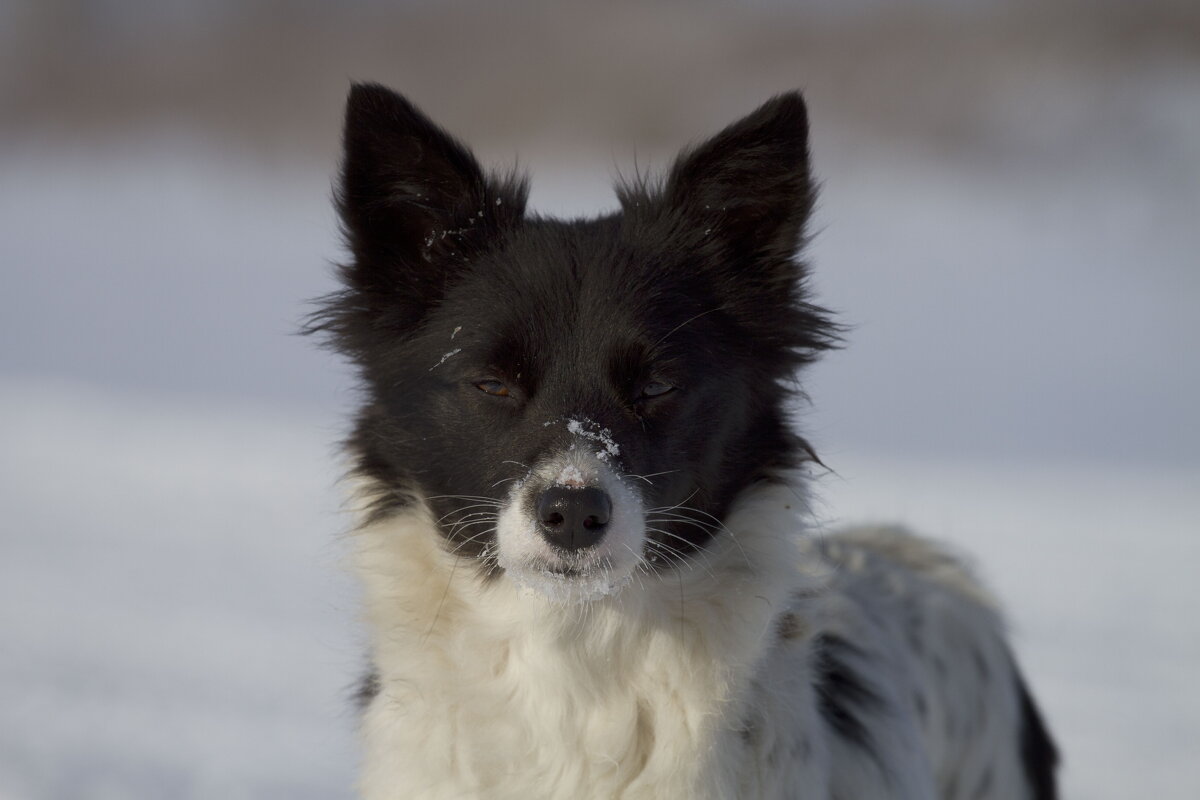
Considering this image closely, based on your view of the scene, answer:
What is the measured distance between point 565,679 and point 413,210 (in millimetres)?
1404

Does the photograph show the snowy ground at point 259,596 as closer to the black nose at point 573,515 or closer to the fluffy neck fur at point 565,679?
the fluffy neck fur at point 565,679

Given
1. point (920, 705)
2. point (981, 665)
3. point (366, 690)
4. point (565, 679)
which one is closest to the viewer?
point (565, 679)

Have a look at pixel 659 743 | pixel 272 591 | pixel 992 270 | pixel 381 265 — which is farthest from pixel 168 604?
pixel 992 270

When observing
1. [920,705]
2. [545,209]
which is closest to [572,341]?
[920,705]

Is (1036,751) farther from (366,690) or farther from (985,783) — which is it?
(366,690)

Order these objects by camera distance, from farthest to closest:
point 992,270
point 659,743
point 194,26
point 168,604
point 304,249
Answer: point 194,26, point 304,249, point 992,270, point 168,604, point 659,743

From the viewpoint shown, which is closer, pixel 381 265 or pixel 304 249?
pixel 381 265

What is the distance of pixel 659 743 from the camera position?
3291 millimetres

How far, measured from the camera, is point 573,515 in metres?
3.04

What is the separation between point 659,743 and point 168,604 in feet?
13.7

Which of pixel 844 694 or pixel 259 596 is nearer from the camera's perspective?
pixel 844 694

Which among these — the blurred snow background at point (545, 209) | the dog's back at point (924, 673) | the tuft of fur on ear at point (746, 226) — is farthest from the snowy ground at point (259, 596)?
the tuft of fur on ear at point (746, 226)

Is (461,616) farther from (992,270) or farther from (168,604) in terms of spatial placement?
(992,270)

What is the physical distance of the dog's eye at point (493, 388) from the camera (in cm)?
341
